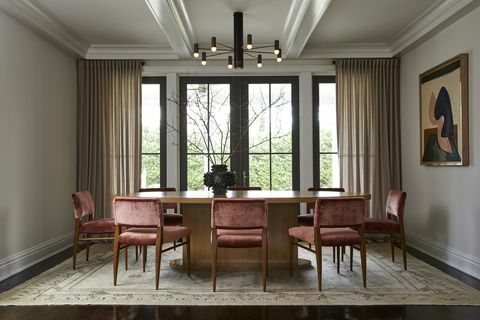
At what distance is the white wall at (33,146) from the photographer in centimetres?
458

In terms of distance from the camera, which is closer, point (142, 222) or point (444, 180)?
point (142, 222)

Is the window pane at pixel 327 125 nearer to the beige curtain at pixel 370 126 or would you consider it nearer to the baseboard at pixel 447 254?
the beige curtain at pixel 370 126

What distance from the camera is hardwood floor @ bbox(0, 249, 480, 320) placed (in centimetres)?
321

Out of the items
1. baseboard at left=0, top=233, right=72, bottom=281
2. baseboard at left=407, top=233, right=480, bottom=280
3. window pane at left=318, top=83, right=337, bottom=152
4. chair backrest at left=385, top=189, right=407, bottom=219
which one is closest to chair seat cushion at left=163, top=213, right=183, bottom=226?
baseboard at left=0, top=233, right=72, bottom=281

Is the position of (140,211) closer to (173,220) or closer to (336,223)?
(173,220)

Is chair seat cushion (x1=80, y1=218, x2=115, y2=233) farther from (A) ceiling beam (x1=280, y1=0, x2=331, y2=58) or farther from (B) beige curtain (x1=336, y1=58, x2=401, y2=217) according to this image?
(B) beige curtain (x1=336, y1=58, x2=401, y2=217)

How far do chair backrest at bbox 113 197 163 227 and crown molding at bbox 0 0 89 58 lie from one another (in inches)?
94.2

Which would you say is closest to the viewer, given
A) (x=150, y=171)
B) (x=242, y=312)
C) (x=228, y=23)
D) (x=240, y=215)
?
(x=242, y=312)

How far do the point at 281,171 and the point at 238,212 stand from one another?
3.29m

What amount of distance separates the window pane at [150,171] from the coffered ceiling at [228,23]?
161cm

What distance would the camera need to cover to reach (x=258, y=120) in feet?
22.8

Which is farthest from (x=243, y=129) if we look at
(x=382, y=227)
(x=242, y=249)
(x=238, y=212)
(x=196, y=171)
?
(x=238, y=212)

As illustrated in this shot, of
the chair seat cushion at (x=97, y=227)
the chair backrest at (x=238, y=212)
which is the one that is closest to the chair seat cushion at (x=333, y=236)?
the chair backrest at (x=238, y=212)

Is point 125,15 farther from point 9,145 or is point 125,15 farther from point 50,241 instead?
point 50,241
